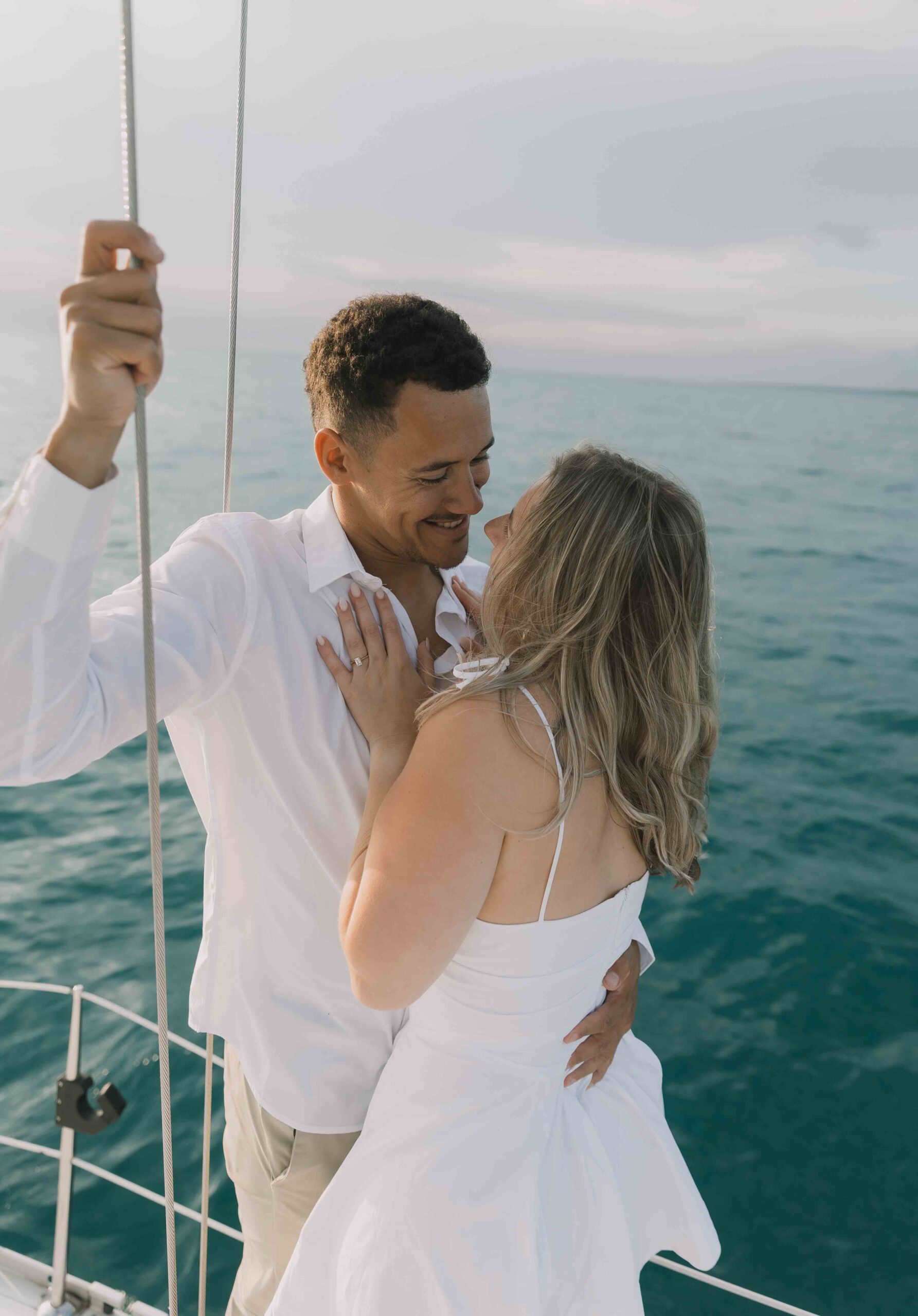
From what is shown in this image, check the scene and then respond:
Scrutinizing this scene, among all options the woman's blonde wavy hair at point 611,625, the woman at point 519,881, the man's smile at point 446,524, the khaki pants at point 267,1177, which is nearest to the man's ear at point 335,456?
the man's smile at point 446,524

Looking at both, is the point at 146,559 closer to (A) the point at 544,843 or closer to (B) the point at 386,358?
(A) the point at 544,843

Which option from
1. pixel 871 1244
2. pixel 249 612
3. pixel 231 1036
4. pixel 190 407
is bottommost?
pixel 190 407

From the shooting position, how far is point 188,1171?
11.4 feet

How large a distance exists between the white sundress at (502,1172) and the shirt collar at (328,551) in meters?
0.46

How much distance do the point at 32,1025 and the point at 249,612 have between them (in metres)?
3.49

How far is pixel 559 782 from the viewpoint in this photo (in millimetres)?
1251

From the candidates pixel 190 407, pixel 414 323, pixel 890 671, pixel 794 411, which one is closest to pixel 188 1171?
pixel 414 323

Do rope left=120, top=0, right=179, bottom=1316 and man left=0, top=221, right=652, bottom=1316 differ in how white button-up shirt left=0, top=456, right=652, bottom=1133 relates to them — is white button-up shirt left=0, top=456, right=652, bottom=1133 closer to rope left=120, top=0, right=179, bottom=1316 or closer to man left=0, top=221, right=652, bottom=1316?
man left=0, top=221, right=652, bottom=1316

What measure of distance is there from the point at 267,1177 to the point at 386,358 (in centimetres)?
145

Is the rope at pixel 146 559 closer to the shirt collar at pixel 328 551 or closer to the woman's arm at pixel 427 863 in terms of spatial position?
the woman's arm at pixel 427 863

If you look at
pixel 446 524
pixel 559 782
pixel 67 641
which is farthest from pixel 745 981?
pixel 67 641

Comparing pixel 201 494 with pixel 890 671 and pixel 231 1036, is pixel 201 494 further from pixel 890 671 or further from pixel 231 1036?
pixel 231 1036

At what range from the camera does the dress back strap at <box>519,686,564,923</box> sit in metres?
1.25

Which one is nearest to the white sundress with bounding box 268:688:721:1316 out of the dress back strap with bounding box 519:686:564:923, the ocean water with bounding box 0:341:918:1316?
the dress back strap with bounding box 519:686:564:923
